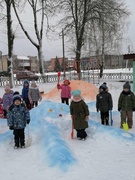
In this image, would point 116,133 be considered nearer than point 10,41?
Yes

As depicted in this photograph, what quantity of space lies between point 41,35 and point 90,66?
6.45 metres

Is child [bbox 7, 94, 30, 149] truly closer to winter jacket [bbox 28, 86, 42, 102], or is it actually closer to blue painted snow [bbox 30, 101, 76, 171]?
blue painted snow [bbox 30, 101, 76, 171]

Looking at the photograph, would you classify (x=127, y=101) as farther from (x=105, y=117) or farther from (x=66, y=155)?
(x=66, y=155)

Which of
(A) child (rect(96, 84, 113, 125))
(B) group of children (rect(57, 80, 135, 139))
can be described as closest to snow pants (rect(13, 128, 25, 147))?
(B) group of children (rect(57, 80, 135, 139))

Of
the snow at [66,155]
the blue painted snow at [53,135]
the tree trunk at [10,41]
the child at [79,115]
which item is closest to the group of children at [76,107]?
the child at [79,115]

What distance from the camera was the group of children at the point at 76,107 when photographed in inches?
226

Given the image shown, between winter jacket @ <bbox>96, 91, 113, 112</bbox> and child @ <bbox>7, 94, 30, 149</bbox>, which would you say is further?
winter jacket @ <bbox>96, 91, 113, 112</bbox>

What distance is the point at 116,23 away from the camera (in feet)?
74.8

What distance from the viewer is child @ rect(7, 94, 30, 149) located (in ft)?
18.7

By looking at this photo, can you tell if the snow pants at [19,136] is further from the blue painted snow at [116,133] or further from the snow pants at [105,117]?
the snow pants at [105,117]

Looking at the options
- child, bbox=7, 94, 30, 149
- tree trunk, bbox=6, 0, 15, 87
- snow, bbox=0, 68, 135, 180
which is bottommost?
snow, bbox=0, 68, 135, 180

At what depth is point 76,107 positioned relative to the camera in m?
6.11

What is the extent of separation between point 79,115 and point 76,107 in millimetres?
215

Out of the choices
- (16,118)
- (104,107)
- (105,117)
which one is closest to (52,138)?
(16,118)
